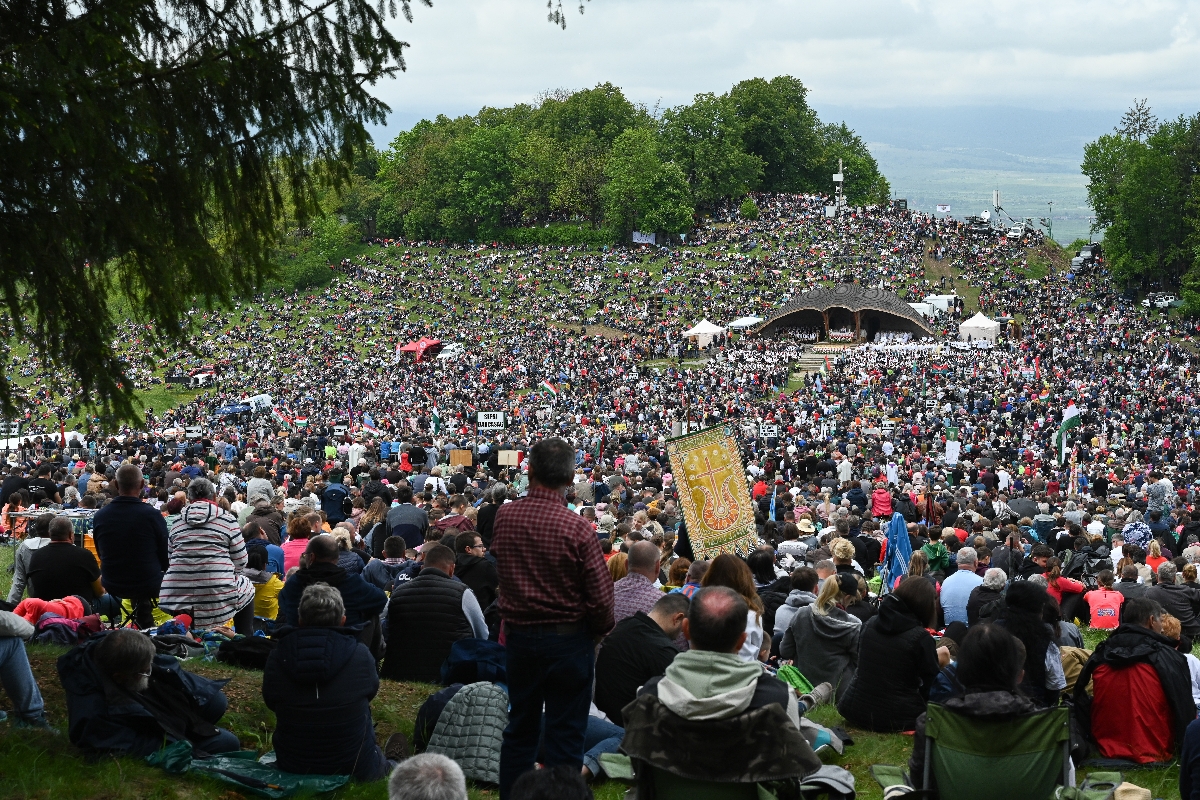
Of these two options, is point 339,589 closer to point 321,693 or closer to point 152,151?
point 321,693

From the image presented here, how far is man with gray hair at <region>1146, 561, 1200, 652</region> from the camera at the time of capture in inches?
388

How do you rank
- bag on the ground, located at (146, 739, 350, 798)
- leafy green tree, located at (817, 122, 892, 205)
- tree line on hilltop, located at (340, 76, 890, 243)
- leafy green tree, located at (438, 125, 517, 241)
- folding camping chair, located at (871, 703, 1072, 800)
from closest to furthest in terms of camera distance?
1. folding camping chair, located at (871, 703, 1072, 800)
2. bag on the ground, located at (146, 739, 350, 798)
3. tree line on hilltop, located at (340, 76, 890, 243)
4. leafy green tree, located at (438, 125, 517, 241)
5. leafy green tree, located at (817, 122, 892, 205)

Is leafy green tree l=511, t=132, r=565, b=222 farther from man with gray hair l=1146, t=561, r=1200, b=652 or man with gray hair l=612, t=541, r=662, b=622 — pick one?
man with gray hair l=612, t=541, r=662, b=622

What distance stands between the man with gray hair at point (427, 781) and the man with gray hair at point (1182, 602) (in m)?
7.57

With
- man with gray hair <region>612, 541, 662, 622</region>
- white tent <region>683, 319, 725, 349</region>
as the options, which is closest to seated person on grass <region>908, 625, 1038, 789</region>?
man with gray hair <region>612, 541, 662, 622</region>

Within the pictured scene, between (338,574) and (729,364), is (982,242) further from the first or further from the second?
(338,574)

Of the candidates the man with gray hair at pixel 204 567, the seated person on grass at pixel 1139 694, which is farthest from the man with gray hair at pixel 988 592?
the man with gray hair at pixel 204 567

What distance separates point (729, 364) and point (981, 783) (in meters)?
42.0

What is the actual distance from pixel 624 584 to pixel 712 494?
332 centimetres

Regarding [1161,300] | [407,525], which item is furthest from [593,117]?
[407,525]

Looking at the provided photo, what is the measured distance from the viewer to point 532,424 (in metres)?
38.8

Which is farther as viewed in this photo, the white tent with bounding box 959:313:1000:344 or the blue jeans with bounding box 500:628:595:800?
the white tent with bounding box 959:313:1000:344

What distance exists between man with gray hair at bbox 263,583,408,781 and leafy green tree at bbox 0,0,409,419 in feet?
4.99

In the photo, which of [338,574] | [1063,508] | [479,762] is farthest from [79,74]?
[1063,508]
